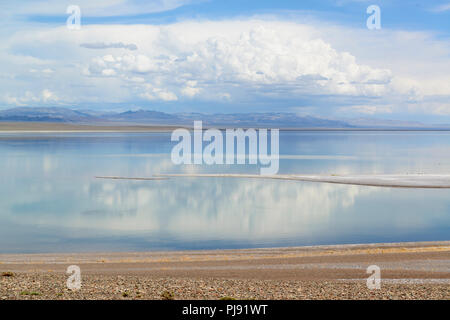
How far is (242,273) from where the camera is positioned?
15.2 meters

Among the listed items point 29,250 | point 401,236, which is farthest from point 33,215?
point 401,236

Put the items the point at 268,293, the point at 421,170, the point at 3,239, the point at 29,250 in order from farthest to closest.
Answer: the point at 421,170 → the point at 3,239 → the point at 29,250 → the point at 268,293

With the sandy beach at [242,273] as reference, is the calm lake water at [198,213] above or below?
above

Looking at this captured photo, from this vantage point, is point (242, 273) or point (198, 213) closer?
point (242, 273)

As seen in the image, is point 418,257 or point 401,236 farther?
point 401,236

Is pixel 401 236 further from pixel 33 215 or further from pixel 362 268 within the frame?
pixel 33 215

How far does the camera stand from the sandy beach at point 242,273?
461 inches

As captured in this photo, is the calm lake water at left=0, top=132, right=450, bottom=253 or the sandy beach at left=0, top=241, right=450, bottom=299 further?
the calm lake water at left=0, top=132, right=450, bottom=253

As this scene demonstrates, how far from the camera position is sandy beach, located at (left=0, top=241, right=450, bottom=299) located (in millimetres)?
11719

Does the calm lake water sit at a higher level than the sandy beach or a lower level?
higher

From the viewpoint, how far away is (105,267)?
53.7 feet

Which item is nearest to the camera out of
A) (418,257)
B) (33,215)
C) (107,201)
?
(418,257)

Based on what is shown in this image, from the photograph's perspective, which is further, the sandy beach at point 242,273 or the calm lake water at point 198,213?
the calm lake water at point 198,213

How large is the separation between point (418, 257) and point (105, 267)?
388 inches
